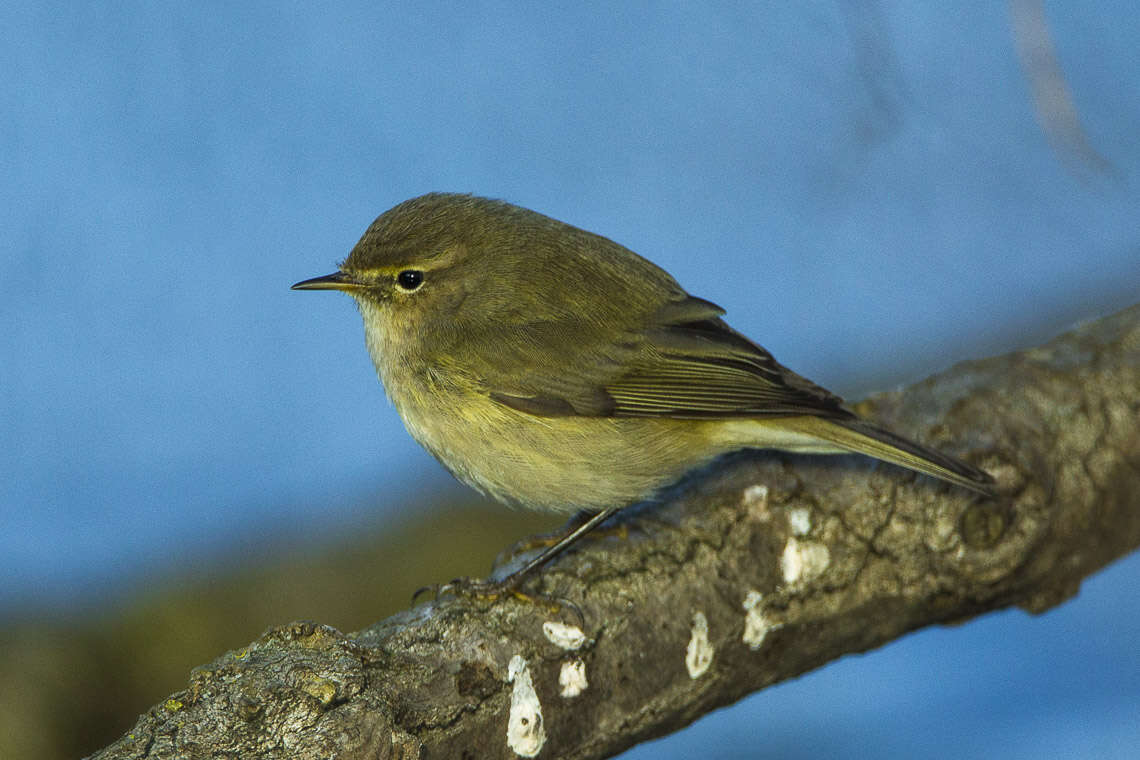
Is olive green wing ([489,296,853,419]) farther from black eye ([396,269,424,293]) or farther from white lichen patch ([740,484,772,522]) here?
black eye ([396,269,424,293])

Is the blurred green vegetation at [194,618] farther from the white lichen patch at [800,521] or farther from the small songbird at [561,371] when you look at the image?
the white lichen patch at [800,521]

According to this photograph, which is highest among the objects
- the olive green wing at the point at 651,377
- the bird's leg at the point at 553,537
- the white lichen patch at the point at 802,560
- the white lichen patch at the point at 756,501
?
the olive green wing at the point at 651,377

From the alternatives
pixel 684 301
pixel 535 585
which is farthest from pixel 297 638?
pixel 684 301

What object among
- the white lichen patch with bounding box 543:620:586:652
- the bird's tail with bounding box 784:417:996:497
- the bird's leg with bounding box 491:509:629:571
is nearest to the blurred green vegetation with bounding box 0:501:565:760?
the bird's leg with bounding box 491:509:629:571

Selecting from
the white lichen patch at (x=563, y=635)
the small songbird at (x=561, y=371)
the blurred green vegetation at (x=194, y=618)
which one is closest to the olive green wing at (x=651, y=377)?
the small songbird at (x=561, y=371)

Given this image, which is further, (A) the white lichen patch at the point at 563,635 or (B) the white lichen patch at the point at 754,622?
(B) the white lichen patch at the point at 754,622

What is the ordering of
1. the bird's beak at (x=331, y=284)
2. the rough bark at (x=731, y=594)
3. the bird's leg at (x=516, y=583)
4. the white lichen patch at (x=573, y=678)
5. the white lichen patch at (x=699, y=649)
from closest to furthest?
the rough bark at (x=731, y=594) → the white lichen patch at (x=573, y=678) → the bird's leg at (x=516, y=583) → the white lichen patch at (x=699, y=649) → the bird's beak at (x=331, y=284)

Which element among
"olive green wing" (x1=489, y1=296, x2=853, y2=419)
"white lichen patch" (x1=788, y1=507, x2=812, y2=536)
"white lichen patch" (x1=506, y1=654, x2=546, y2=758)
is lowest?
"white lichen patch" (x1=506, y1=654, x2=546, y2=758)

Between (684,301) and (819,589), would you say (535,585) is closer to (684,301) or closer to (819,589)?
(819,589)
